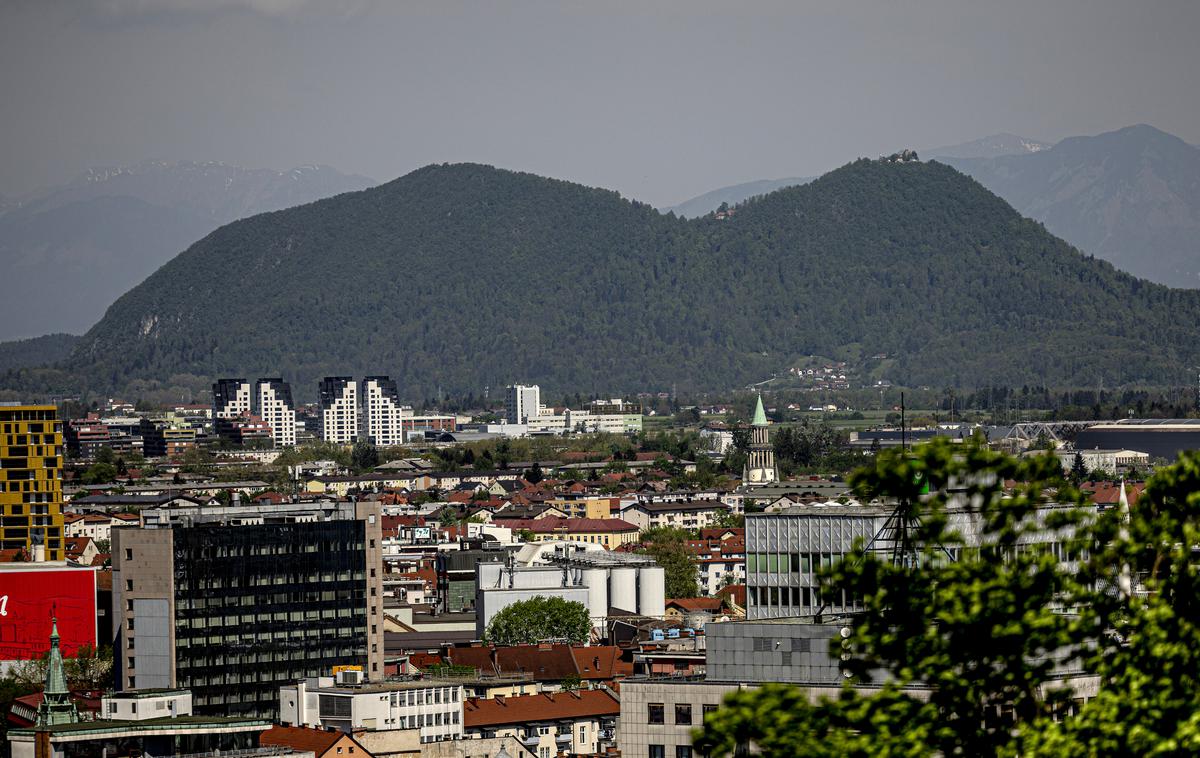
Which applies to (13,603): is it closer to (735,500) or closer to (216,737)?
(216,737)

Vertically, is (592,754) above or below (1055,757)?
below

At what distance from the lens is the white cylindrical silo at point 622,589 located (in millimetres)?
113188

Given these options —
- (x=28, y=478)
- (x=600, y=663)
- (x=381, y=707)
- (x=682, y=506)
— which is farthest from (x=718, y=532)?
(x=381, y=707)

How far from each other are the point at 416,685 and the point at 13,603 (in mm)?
31681

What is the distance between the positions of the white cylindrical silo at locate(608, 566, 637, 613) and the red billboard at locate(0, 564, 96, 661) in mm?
25896

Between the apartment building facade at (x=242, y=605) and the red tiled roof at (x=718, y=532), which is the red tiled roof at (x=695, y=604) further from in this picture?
the red tiled roof at (x=718, y=532)

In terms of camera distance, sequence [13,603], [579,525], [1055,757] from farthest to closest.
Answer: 1. [579,525]
2. [13,603]
3. [1055,757]

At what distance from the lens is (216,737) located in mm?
55375

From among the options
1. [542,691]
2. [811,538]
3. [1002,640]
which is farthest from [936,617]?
[542,691]

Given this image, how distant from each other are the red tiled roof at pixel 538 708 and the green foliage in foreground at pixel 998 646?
5231 centimetres

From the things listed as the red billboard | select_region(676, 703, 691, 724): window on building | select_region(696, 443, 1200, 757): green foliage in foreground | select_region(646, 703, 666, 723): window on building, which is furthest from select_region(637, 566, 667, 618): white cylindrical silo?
select_region(696, 443, 1200, 757): green foliage in foreground

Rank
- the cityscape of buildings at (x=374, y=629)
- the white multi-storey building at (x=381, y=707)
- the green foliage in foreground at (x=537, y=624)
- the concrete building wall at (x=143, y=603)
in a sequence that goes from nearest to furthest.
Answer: the cityscape of buildings at (x=374, y=629) < the white multi-storey building at (x=381, y=707) < the concrete building wall at (x=143, y=603) < the green foliage in foreground at (x=537, y=624)

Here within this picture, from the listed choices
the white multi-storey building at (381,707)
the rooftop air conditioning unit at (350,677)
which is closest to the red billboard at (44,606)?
the rooftop air conditioning unit at (350,677)

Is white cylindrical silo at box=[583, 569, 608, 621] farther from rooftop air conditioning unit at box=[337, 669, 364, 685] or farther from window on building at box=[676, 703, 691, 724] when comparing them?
window on building at box=[676, 703, 691, 724]
